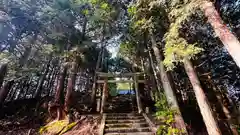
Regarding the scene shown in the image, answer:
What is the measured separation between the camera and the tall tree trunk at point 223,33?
4420mm

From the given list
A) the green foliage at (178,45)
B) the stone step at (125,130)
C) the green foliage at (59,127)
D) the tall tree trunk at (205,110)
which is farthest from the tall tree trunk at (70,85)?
the tall tree trunk at (205,110)

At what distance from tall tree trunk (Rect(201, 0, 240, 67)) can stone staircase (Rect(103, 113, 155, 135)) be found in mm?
4412

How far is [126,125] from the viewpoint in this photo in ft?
25.3

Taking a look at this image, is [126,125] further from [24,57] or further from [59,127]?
[24,57]

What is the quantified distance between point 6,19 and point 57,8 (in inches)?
117

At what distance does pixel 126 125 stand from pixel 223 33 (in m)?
5.75

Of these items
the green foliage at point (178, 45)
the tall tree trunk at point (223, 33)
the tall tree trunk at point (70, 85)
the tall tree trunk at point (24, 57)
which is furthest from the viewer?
the tall tree trunk at point (24, 57)

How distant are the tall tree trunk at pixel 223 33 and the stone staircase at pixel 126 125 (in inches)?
174

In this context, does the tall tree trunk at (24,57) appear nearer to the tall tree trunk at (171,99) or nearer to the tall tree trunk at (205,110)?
the tall tree trunk at (171,99)

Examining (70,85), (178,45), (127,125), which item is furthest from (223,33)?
(70,85)

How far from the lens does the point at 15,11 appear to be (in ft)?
25.8

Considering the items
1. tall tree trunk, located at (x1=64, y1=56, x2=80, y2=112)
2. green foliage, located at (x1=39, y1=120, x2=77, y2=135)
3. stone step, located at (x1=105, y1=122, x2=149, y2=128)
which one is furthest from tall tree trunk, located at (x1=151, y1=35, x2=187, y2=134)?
tall tree trunk, located at (x1=64, y1=56, x2=80, y2=112)

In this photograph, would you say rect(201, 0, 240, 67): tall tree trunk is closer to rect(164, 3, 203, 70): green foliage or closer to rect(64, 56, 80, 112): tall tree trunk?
rect(164, 3, 203, 70): green foliage

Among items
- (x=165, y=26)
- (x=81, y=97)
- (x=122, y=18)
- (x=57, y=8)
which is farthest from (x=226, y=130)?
(x=57, y=8)
